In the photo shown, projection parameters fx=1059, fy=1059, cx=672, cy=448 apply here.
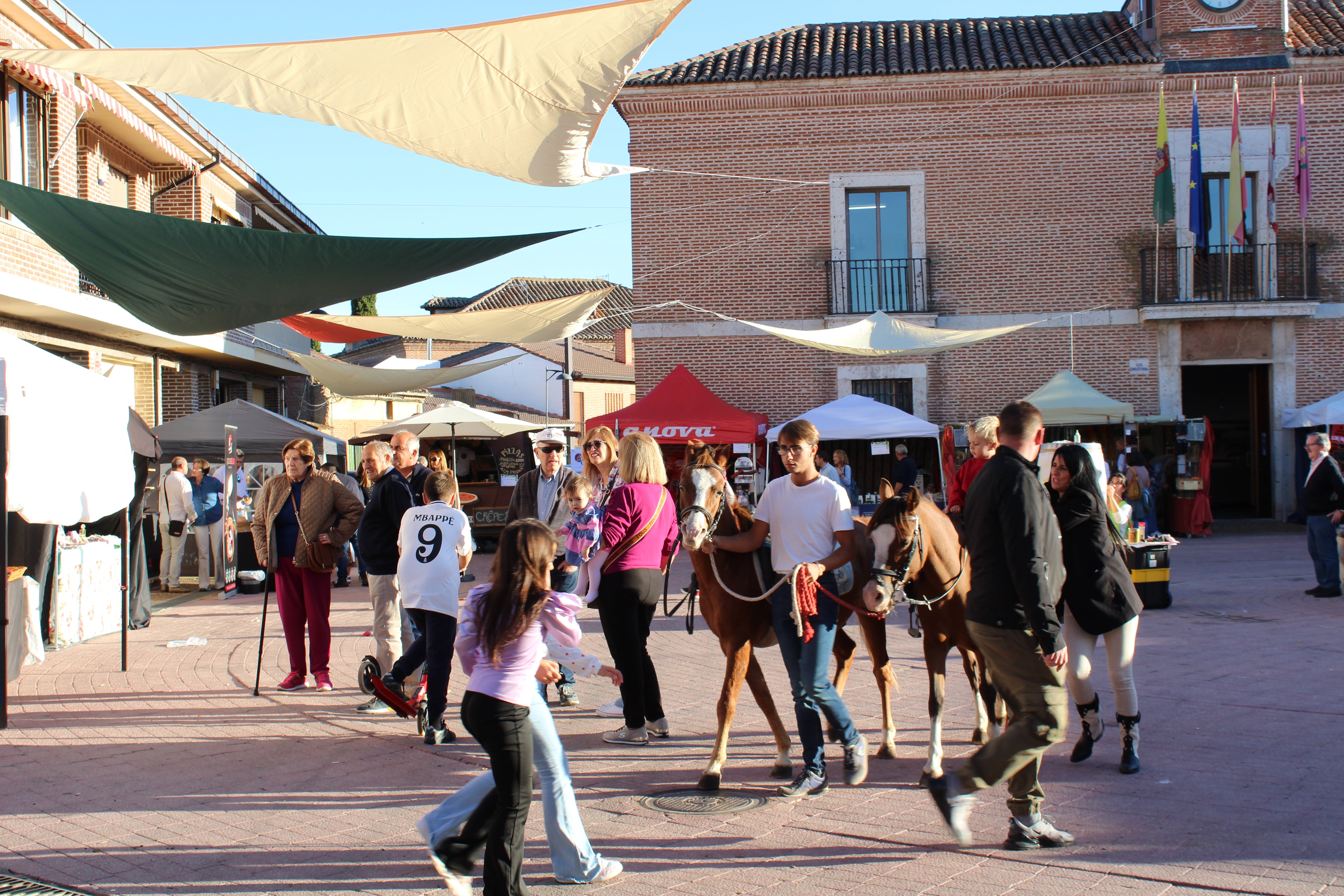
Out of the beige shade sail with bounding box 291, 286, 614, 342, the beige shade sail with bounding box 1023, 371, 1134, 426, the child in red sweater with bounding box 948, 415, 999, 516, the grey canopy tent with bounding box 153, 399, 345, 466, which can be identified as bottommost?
the child in red sweater with bounding box 948, 415, 999, 516

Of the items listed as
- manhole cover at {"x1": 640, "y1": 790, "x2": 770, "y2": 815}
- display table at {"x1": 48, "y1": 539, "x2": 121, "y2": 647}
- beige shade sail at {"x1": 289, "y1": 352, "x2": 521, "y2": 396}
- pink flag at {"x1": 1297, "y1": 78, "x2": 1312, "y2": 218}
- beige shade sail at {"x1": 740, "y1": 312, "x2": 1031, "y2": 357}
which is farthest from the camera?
pink flag at {"x1": 1297, "y1": 78, "x2": 1312, "y2": 218}

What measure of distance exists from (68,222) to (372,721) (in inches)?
134

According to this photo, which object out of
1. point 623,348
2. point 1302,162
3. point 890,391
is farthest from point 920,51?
point 623,348

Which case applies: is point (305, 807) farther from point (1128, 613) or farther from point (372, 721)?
point (1128, 613)

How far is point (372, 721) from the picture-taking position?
6738mm

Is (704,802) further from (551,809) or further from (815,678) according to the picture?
(551,809)

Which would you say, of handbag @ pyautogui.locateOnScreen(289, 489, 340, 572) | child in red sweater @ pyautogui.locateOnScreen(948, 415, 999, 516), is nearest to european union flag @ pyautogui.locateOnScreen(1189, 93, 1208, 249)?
child in red sweater @ pyautogui.locateOnScreen(948, 415, 999, 516)

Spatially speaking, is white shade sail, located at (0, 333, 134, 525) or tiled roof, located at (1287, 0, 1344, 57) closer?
white shade sail, located at (0, 333, 134, 525)

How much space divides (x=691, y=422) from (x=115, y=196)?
12289 mm

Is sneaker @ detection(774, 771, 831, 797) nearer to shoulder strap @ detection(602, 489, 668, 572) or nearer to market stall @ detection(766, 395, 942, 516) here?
shoulder strap @ detection(602, 489, 668, 572)

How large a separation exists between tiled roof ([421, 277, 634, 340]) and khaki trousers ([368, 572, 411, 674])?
1835 inches

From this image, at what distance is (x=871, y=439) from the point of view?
58.5 feet

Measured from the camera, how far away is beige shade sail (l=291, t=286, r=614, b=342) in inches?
443

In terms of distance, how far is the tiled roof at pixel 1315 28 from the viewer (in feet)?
65.6
